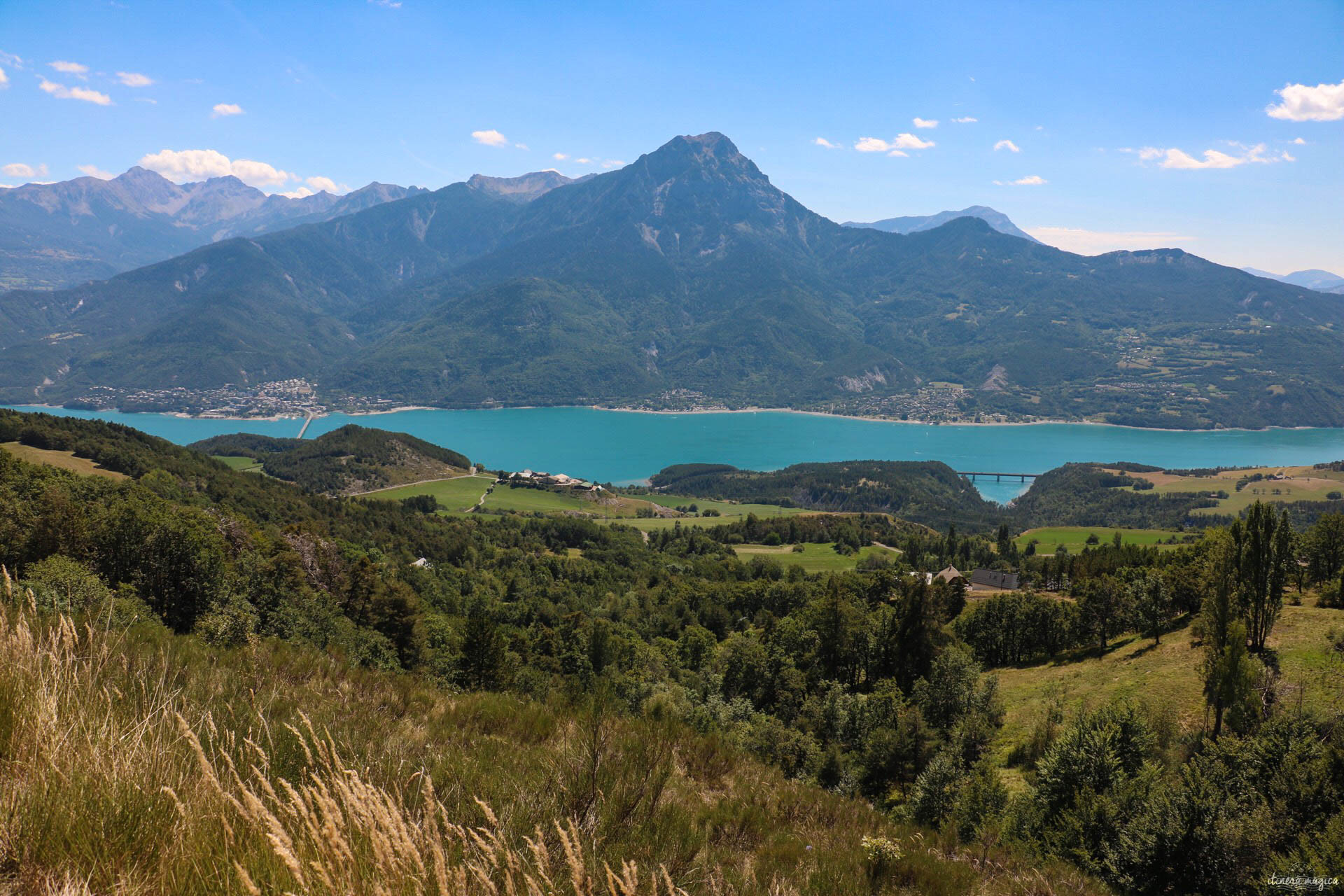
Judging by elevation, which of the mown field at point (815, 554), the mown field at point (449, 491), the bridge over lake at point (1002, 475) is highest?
the bridge over lake at point (1002, 475)

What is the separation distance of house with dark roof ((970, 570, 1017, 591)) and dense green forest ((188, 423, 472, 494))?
89.2m

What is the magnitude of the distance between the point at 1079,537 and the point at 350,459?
11582cm

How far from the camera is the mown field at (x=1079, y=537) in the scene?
8256 centimetres

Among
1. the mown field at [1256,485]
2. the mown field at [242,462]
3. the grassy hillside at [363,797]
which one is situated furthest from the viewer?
the mown field at [1256,485]

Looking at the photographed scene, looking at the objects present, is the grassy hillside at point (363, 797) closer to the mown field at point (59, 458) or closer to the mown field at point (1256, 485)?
the mown field at point (59, 458)

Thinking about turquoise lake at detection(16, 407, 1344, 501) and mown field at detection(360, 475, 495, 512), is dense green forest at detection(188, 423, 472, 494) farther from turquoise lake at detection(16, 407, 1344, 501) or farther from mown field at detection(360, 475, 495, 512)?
turquoise lake at detection(16, 407, 1344, 501)

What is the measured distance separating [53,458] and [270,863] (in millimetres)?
66691

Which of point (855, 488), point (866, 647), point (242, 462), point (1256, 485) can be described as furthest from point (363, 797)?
point (1256, 485)

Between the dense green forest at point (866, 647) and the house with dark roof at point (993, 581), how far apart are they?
113 inches

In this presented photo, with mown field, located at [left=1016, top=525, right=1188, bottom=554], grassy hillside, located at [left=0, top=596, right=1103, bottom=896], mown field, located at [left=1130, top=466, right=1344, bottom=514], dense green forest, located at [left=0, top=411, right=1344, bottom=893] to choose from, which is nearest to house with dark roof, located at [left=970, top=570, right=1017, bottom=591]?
dense green forest, located at [left=0, top=411, right=1344, bottom=893]

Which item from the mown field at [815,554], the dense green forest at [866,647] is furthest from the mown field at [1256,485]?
the dense green forest at [866,647]

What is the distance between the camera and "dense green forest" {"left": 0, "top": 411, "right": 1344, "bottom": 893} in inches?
474

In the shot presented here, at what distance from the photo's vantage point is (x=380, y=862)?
72.7 inches

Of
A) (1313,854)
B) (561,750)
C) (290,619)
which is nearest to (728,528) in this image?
(290,619)
